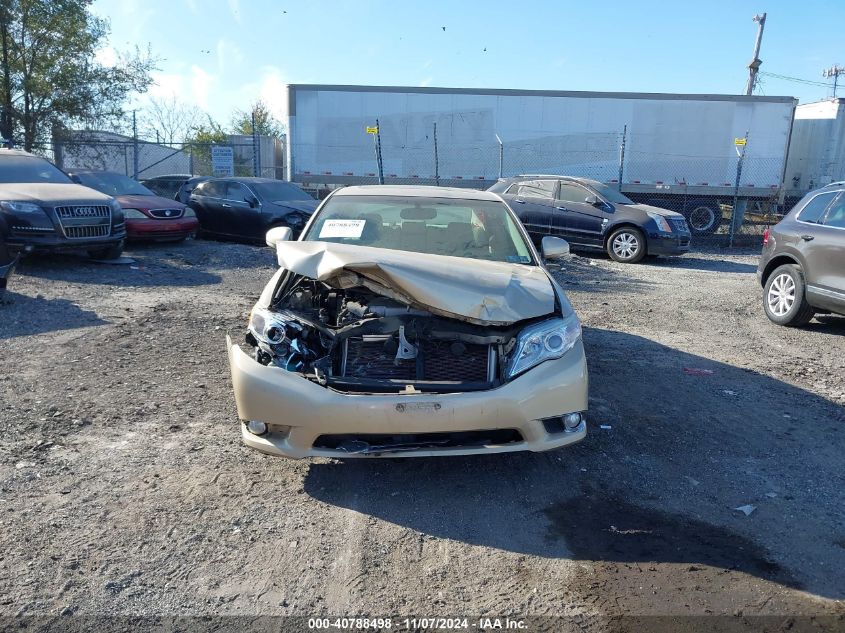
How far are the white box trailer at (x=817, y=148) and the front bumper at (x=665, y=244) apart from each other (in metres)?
7.41

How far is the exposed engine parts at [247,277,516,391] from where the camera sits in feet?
12.2

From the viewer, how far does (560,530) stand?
3389 mm

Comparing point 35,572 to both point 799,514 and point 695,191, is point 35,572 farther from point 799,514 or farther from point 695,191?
point 695,191

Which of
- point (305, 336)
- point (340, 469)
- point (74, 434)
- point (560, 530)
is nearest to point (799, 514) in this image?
point (560, 530)

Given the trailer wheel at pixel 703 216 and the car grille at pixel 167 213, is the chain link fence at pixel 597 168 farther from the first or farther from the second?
the car grille at pixel 167 213

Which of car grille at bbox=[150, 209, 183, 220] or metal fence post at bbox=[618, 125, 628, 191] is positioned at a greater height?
metal fence post at bbox=[618, 125, 628, 191]

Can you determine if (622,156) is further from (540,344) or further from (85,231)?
(540,344)

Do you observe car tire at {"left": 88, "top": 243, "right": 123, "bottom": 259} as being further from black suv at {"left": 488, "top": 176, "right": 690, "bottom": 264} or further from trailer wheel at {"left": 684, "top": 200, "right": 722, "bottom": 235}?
trailer wheel at {"left": 684, "top": 200, "right": 722, "bottom": 235}

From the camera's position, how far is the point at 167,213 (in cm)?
1305

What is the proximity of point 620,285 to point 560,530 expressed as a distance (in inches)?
321

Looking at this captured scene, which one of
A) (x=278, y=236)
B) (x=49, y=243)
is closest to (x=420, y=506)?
(x=278, y=236)

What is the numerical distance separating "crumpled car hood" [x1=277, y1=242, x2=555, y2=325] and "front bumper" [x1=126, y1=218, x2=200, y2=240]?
31.3 feet

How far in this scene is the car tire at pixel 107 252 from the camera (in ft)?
35.9

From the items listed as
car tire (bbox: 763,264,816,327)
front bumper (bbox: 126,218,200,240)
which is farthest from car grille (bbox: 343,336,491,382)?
front bumper (bbox: 126,218,200,240)
